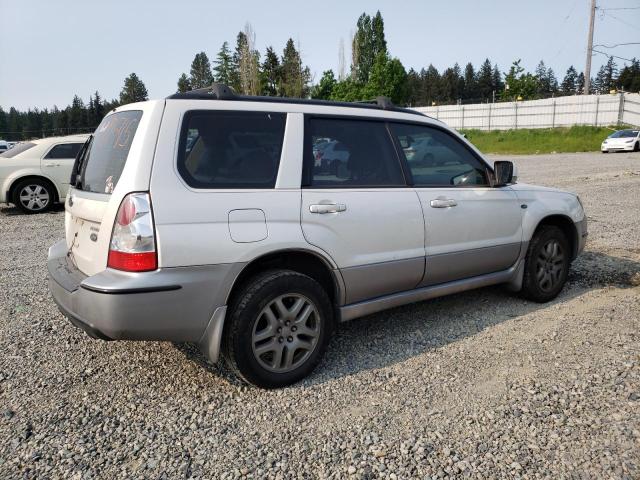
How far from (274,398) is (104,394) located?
1069mm

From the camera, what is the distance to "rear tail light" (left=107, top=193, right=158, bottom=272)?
109 inches

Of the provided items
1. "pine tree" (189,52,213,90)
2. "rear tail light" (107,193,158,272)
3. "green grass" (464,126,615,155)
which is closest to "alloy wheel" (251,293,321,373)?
"rear tail light" (107,193,158,272)

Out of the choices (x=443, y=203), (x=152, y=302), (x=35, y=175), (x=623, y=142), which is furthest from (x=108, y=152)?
(x=623, y=142)

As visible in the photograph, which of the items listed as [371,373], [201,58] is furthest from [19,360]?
[201,58]

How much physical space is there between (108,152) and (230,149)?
2.69 ft

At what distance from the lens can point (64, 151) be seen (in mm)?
10859

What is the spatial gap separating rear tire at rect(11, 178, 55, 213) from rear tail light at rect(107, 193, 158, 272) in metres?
9.09

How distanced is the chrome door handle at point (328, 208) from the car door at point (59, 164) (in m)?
8.95

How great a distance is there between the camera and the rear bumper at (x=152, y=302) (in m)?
2.76

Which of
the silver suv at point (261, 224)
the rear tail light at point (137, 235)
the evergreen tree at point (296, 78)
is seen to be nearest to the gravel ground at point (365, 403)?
the silver suv at point (261, 224)

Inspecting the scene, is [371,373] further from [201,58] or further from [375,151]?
[201,58]

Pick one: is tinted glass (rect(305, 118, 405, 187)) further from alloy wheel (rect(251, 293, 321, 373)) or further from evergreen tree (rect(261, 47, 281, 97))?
evergreen tree (rect(261, 47, 281, 97))

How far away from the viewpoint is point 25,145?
10.9m

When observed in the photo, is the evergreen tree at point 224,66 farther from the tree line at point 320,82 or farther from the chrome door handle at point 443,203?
the chrome door handle at point 443,203
